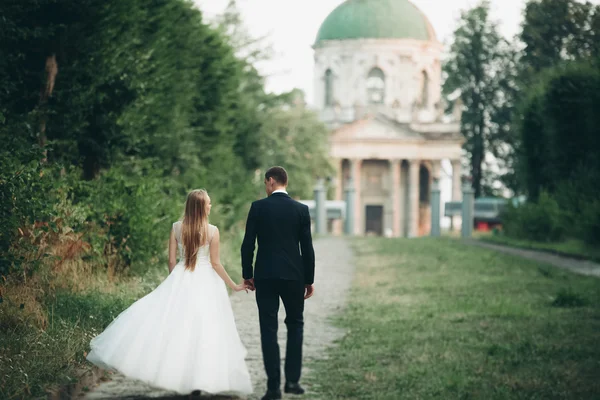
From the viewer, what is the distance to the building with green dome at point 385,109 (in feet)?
301

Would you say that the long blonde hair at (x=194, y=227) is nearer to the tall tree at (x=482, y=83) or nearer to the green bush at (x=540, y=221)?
the green bush at (x=540, y=221)

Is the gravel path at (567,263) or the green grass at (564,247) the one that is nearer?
the gravel path at (567,263)

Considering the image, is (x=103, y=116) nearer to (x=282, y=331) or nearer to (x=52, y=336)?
(x=282, y=331)

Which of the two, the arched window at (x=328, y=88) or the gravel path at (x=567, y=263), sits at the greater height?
the arched window at (x=328, y=88)

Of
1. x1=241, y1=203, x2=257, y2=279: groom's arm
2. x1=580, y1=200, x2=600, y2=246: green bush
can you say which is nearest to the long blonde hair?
x1=241, y1=203, x2=257, y2=279: groom's arm

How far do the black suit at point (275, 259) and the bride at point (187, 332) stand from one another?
0.27 meters

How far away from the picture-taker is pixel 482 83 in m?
75.4

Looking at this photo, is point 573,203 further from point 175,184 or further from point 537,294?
point 537,294

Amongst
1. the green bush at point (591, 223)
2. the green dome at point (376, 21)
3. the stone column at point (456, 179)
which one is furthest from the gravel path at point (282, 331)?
the stone column at point (456, 179)

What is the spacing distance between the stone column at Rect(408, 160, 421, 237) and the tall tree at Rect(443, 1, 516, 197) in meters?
18.9

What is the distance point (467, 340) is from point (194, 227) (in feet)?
14.1

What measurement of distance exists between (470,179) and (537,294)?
203 ft

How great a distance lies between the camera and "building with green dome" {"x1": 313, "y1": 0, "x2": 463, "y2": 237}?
91.8 meters

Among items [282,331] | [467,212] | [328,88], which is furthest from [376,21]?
[282,331]
